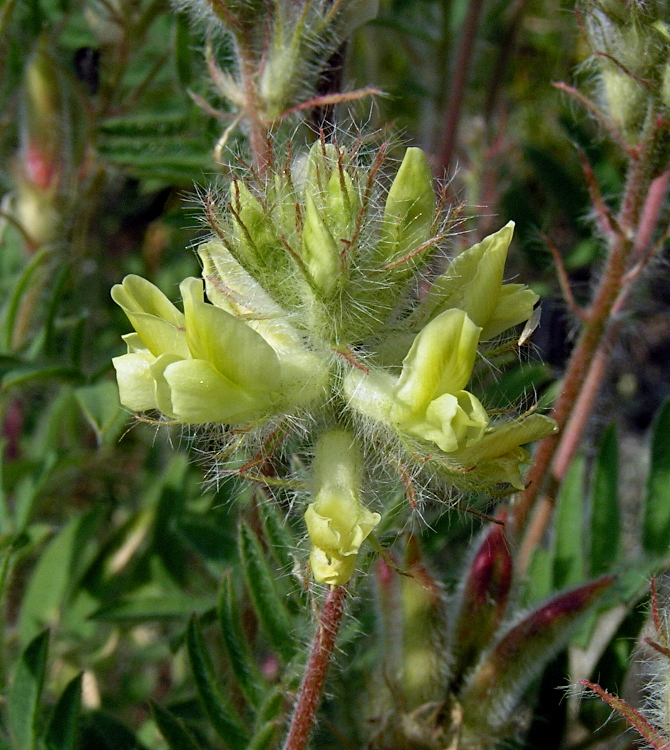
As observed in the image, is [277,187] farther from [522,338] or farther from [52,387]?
[52,387]

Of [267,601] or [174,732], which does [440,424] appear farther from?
[174,732]

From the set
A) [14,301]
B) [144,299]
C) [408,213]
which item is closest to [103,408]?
[14,301]

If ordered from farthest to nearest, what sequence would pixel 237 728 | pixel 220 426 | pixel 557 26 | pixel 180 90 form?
pixel 557 26 < pixel 180 90 < pixel 237 728 < pixel 220 426

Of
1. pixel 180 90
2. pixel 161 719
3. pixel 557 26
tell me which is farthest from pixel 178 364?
pixel 557 26

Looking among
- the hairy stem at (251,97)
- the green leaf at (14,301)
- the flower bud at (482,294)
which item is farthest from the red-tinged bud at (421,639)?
the green leaf at (14,301)

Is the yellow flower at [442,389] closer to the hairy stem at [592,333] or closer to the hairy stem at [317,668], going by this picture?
the hairy stem at [317,668]

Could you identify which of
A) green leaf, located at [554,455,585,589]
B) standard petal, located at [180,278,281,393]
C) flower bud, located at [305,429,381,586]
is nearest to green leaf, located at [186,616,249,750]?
flower bud, located at [305,429,381,586]
